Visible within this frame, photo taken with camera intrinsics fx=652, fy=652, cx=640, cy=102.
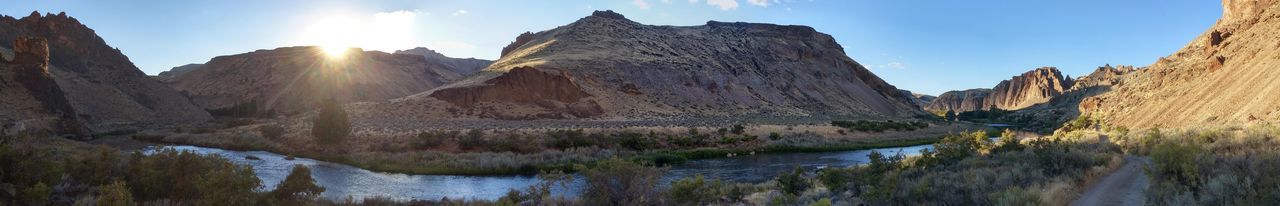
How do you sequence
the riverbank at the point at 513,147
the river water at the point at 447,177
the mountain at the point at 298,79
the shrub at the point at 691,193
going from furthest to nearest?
the mountain at the point at 298,79
the riverbank at the point at 513,147
the river water at the point at 447,177
the shrub at the point at 691,193

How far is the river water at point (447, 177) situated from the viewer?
914 inches

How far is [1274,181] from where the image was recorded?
8898 mm

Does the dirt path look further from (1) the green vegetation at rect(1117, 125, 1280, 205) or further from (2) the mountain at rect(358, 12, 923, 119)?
(2) the mountain at rect(358, 12, 923, 119)

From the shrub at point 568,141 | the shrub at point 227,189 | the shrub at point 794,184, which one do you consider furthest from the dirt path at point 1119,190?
the shrub at point 568,141

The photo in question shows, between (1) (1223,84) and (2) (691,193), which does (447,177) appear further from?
(1) (1223,84)

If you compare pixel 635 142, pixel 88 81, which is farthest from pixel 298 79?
pixel 635 142

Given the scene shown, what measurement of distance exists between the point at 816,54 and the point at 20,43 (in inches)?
4571

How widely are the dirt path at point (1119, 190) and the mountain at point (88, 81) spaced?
60.1 m

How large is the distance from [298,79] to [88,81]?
3448 centimetres

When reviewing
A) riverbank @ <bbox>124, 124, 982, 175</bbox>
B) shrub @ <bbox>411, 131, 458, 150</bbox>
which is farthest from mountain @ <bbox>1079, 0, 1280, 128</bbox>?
shrub @ <bbox>411, 131, 458, 150</bbox>

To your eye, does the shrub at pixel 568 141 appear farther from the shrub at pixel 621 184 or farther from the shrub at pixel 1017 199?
the shrub at pixel 1017 199

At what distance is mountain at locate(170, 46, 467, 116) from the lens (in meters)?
96.1

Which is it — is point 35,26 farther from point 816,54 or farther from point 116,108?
point 816,54

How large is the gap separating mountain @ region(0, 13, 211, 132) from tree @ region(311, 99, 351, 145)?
80.7ft
